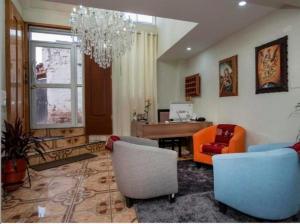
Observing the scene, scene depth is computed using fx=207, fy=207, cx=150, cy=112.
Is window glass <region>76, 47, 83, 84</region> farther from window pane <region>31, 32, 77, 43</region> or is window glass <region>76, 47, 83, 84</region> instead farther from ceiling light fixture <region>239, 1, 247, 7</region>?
Result: ceiling light fixture <region>239, 1, 247, 7</region>

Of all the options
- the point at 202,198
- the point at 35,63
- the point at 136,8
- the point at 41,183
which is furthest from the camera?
the point at 35,63

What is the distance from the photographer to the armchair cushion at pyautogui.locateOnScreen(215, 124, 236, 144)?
147 inches

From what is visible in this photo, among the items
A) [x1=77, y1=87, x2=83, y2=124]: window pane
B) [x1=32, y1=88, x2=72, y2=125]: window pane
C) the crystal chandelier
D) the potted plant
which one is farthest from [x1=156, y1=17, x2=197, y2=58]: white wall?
the potted plant

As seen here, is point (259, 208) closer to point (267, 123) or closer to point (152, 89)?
point (267, 123)

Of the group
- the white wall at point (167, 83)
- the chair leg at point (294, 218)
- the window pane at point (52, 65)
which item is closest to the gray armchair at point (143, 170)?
the chair leg at point (294, 218)

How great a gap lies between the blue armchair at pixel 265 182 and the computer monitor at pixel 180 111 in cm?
257

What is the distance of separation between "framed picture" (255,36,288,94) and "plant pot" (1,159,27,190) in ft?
12.3

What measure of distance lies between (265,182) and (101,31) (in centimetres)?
324

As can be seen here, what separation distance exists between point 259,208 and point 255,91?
2055mm

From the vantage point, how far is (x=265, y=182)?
72.6 inches

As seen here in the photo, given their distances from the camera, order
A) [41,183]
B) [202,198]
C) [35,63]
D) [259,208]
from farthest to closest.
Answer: [35,63], [41,183], [202,198], [259,208]

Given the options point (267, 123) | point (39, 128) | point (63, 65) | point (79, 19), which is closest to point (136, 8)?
point (79, 19)

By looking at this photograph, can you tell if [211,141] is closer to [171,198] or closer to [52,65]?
Result: [171,198]

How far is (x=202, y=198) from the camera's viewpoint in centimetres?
252
